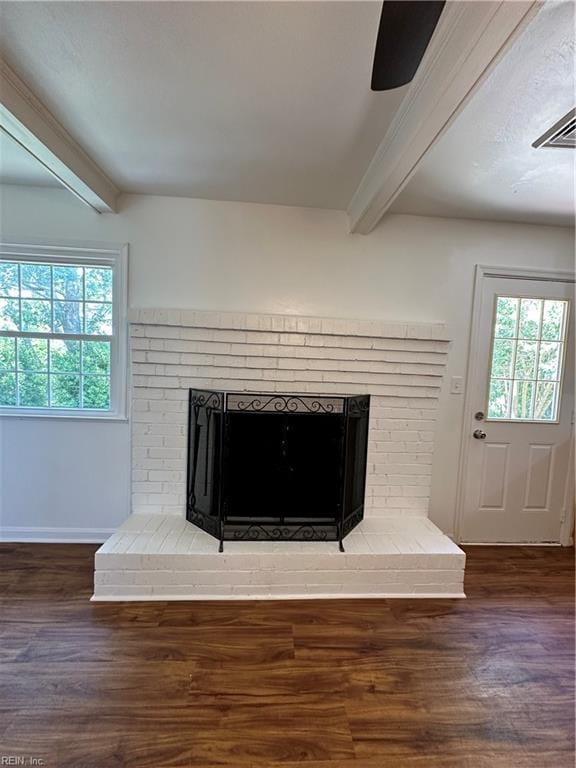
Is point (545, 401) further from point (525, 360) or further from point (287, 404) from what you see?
point (287, 404)

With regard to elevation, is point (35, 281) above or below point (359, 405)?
above

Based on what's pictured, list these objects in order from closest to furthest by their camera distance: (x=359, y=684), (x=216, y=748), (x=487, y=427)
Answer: (x=216, y=748) → (x=359, y=684) → (x=487, y=427)

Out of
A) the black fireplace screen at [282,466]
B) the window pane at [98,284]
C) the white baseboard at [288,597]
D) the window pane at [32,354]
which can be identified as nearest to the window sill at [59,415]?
the window pane at [32,354]

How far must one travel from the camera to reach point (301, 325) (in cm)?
253

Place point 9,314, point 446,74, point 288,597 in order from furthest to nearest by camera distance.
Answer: point 9,314 < point 288,597 < point 446,74

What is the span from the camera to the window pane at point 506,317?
2744 millimetres

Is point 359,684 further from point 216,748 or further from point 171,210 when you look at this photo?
point 171,210

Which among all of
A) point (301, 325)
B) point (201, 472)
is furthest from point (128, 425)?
point (301, 325)

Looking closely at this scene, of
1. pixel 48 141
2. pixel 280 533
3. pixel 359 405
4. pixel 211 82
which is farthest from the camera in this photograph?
pixel 359 405

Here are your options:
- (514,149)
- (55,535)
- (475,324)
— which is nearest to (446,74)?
(514,149)

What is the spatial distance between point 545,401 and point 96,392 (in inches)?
134

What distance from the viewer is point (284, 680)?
1.56 m

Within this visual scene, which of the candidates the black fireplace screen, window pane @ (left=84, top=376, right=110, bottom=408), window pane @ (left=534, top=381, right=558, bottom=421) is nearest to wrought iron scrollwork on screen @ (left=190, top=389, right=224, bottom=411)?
the black fireplace screen

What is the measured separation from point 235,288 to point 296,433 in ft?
3.62
